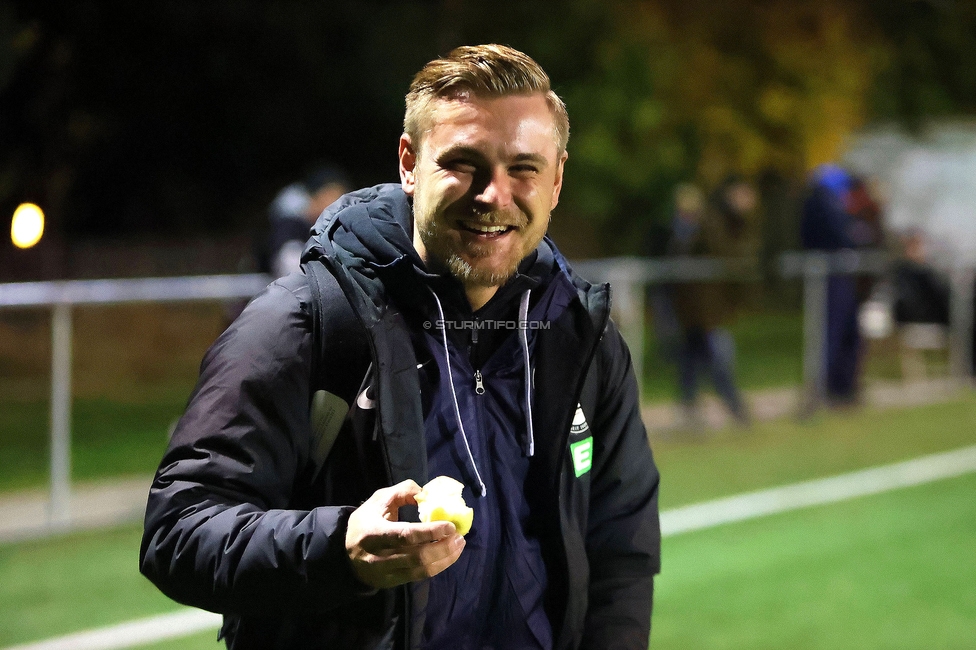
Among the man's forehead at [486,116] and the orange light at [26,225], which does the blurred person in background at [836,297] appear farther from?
the man's forehead at [486,116]

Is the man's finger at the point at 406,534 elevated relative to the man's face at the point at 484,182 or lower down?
lower down

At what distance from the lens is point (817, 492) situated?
388 inches

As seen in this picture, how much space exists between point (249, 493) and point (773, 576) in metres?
5.65

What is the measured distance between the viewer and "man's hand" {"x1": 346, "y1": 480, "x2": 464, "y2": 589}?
2125 millimetres

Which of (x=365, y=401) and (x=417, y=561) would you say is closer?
(x=417, y=561)

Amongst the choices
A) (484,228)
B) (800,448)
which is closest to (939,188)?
(800,448)

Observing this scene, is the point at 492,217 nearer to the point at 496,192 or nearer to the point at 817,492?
the point at 496,192

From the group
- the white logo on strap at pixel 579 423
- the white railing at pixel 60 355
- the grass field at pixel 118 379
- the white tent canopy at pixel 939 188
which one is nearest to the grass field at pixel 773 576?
the white railing at pixel 60 355

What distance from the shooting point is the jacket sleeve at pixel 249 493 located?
228 cm

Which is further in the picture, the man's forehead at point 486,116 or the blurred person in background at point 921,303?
the blurred person in background at point 921,303

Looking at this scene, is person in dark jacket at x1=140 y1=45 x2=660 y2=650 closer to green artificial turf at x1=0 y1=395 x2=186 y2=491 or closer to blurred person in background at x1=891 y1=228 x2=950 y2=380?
green artificial turf at x1=0 y1=395 x2=186 y2=491

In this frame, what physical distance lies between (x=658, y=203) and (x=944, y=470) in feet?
60.1

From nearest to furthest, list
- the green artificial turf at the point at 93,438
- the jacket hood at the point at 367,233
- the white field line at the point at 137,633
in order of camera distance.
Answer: the jacket hood at the point at 367,233 < the white field line at the point at 137,633 < the green artificial turf at the point at 93,438

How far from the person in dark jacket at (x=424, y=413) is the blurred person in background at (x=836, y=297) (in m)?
11.4
